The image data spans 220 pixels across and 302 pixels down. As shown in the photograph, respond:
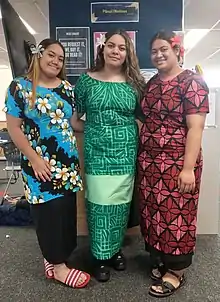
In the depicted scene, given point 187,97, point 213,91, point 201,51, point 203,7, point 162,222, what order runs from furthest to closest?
point 201,51 → point 203,7 → point 213,91 → point 162,222 → point 187,97

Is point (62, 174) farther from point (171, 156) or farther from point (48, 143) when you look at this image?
point (171, 156)

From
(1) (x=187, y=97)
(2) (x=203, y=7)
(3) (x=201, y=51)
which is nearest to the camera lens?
(1) (x=187, y=97)

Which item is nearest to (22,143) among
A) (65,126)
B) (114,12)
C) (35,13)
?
(65,126)

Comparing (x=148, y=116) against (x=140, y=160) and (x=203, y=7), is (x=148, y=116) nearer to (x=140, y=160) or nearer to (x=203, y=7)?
(x=140, y=160)

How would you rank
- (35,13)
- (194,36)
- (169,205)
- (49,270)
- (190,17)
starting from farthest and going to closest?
(194,36) → (190,17) → (35,13) → (49,270) → (169,205)

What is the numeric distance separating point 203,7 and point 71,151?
13.9ft

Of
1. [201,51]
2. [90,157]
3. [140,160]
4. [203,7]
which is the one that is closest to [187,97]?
[140,160]

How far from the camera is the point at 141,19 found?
8.89 ft

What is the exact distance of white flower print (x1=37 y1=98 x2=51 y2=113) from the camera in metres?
1.84

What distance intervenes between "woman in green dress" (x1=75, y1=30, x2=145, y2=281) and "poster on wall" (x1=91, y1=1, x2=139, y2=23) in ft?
2.40

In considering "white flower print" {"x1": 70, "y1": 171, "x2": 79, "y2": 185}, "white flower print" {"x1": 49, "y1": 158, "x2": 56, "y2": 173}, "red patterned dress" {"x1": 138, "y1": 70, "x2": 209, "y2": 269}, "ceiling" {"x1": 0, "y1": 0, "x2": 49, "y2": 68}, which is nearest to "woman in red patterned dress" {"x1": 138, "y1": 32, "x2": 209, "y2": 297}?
"red patterned dress" {"x1": 138, "y1": 70, "x2": 209, "y2": 269}

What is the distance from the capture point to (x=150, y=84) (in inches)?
78.0

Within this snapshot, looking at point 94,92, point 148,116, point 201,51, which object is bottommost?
point 148,116

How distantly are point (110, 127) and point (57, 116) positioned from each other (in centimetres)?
30
